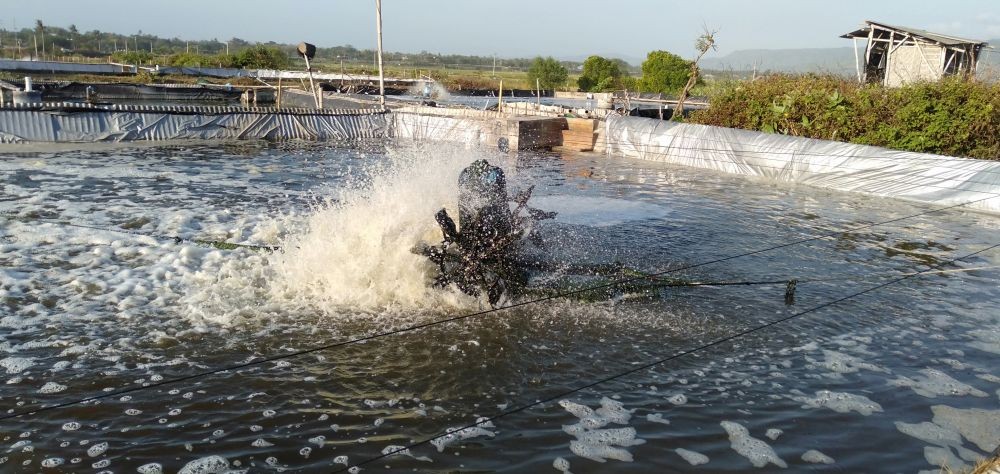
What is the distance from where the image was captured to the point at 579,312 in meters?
7.60

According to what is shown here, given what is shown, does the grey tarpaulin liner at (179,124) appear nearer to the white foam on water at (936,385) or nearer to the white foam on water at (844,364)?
the white foam on water at (844,364)

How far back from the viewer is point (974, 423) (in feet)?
17.9

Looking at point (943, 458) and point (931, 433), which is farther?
point (931, 433)

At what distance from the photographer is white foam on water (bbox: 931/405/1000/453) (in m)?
5.17

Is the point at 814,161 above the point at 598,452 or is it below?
above

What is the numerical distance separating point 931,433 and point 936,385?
1.07m

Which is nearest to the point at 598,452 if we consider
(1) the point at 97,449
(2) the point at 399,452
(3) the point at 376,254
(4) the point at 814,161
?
(2) the point at 399,452

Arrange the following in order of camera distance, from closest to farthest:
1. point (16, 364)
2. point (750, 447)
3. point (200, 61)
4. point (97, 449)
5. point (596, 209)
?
1. point (97, 449)
2. point (750, 447)
3. point (16, 364)
4. point (596, 209)
5. point (200, 61)

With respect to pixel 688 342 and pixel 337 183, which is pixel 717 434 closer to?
pixel 688 342

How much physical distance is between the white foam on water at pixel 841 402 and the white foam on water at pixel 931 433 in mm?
266

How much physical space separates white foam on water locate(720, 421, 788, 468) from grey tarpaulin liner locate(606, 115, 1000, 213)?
43.0 ft

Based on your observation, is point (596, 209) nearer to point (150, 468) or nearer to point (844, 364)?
point (844, 364)

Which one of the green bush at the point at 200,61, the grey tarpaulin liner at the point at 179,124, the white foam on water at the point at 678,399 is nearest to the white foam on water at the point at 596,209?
the white foam on water at the point at 678,399

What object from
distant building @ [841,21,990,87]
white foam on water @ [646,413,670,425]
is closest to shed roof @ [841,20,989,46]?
distant building @ [841,21,990,87]
